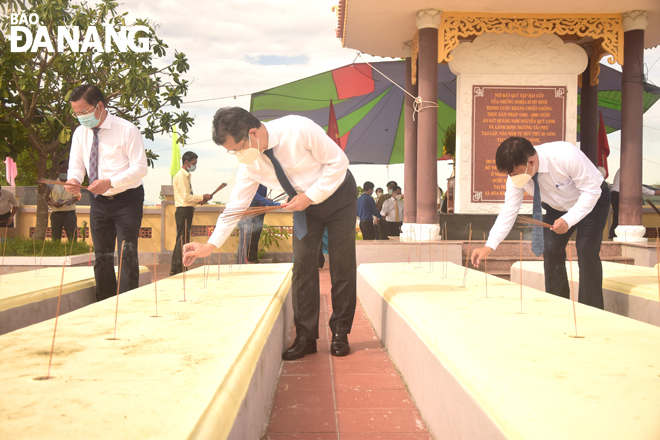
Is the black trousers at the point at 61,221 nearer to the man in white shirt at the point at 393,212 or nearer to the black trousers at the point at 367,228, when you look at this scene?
the black trousers at the point at 367,228

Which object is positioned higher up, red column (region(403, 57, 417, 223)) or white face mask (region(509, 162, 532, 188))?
red column (region(403, 57, 417, 223))

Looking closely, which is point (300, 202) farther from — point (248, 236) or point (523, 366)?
point (248, 236)

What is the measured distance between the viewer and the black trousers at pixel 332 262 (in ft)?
8.63

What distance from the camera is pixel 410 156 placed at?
782cm

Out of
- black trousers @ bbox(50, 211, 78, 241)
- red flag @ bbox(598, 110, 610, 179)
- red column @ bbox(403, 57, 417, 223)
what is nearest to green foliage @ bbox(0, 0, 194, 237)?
black trousers @ bbox(50, 211, 78, 241)

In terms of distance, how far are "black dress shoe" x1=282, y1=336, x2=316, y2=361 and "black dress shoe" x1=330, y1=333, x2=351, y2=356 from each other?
11cm

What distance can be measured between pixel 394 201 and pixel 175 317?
25.8ft

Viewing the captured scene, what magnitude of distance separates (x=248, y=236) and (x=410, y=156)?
272cm

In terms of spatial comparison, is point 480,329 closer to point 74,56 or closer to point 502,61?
point 502,61

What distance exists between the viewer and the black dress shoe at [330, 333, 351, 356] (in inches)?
103

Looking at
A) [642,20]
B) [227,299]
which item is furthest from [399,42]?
[227,299]

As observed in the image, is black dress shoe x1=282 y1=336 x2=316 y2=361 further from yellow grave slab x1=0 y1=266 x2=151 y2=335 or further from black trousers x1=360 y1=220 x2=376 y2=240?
black trousers x1=360 y1=220 x2=376 y2=240

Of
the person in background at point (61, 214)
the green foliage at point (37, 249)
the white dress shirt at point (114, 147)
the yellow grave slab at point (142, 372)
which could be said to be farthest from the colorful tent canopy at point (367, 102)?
the yellow grave slab at point (142, 372)

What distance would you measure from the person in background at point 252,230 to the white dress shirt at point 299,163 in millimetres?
1520
